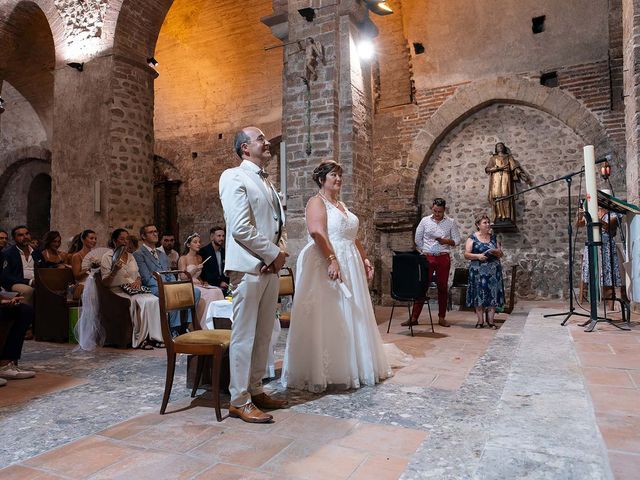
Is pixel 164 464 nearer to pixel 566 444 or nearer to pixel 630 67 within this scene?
pixel 566 444

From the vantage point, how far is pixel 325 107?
675cm

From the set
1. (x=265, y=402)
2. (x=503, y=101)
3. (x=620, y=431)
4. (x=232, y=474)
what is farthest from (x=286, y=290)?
(x=503, y=101)

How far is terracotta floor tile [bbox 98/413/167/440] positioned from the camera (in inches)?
101

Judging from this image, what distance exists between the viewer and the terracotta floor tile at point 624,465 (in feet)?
4.59

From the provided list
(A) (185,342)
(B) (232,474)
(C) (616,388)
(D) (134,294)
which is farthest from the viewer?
(D) (134,294)

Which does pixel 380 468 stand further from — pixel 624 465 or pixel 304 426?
pixel 624 465

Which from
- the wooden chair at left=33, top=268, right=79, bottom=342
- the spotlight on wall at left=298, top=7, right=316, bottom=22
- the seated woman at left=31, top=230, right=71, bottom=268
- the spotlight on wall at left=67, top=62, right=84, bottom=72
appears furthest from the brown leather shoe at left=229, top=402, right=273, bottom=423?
the spotlight on wall at left=67, top=62, right=84, bottom=72

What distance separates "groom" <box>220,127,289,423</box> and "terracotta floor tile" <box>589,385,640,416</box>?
1.61m

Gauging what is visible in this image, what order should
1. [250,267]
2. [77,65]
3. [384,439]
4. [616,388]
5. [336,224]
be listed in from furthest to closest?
1. [77,65]
2. [336,224]
3. [250,267]
4. [384,439]
5. [616,388]

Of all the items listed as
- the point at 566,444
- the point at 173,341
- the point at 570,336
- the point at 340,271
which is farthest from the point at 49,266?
the point at 566,444

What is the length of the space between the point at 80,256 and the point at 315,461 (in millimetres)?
5123

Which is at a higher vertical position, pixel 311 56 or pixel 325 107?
pixel 311 56

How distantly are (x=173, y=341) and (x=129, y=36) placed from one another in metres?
7.86

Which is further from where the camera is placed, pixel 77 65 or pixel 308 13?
pixel 77 65
